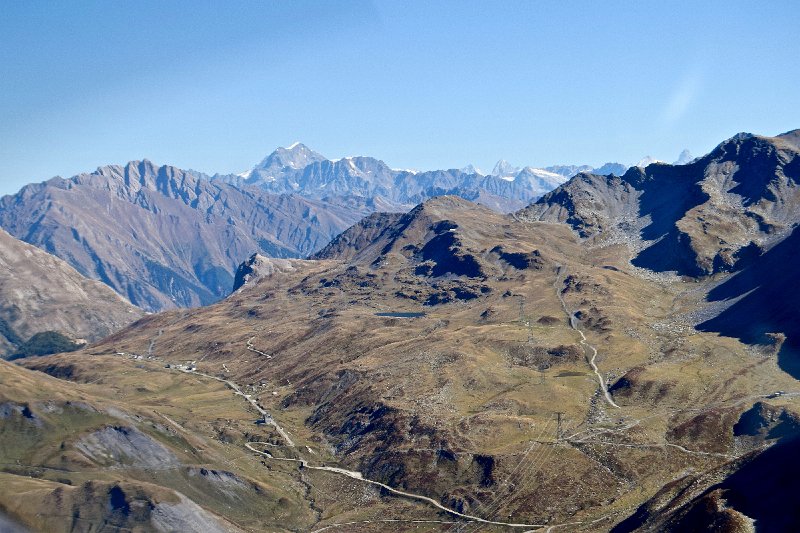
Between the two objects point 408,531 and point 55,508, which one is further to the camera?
point 408,531

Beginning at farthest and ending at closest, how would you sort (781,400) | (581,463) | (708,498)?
(781,400), (581,463), (708,498)

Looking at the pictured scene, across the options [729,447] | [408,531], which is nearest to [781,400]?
[729,447]

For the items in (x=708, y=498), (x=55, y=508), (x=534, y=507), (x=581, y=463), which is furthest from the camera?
(x=581, y=463)

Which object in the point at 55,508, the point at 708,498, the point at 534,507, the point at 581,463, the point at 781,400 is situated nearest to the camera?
the point at 708,498

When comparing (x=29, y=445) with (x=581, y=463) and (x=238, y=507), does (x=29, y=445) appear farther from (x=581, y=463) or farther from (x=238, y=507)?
(x=581, y=463)

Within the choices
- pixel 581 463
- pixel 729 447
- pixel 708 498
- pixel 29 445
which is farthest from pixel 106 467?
pixel 729 447

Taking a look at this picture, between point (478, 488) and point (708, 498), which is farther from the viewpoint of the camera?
point (478, 488)

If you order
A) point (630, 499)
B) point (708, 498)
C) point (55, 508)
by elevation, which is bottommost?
point (630, 499)

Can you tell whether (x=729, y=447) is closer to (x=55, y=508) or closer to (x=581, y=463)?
(x=581, y=463)

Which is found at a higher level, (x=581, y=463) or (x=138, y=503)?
(x=138, y=503)
